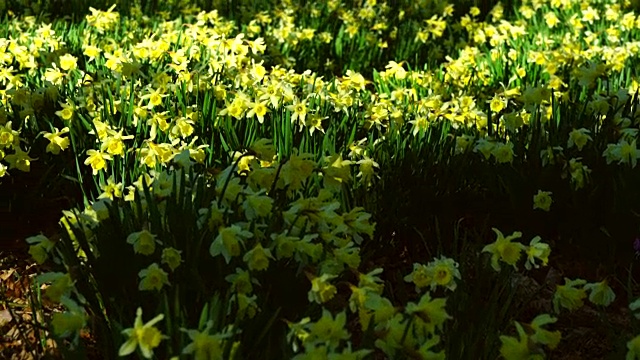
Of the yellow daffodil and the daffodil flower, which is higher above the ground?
the daffodil flower

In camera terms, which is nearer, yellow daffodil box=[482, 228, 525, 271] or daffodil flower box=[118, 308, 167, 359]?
daffodil flower box=[118, 308, 167, 359]

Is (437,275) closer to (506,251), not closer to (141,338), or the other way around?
(506,251)

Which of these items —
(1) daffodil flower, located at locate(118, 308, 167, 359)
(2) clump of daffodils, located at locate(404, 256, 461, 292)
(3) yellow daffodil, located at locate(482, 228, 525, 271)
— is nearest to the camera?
(1) daffodil flower, located at locate(118, 308, 167, 359)

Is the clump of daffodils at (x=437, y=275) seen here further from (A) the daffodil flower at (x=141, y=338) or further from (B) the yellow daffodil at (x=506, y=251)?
(A) the daffodil flower at (x=141, y=338)

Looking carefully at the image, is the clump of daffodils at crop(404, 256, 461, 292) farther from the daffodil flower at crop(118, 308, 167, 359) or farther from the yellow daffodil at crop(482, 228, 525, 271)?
the daffodil flower at crop(118, 308, 167, 359)

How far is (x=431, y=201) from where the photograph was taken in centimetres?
287

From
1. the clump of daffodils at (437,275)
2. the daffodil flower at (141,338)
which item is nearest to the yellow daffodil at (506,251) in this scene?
the clump of daffodils at (437,275)

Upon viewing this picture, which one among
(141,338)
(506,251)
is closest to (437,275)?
(506,251)

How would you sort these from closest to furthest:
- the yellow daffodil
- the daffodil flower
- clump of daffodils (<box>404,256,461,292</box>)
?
the daffodil flower → clump of daffodils (<box>404,256,461,292</box>) → the yellow daffodil

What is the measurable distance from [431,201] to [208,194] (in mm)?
1036

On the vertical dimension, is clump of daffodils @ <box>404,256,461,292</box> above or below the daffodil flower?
below

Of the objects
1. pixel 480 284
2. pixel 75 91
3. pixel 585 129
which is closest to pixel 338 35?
pixel 75 91

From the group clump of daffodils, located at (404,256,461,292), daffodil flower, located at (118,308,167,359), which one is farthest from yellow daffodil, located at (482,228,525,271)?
daffodil flower, located at (118,308,167,359)

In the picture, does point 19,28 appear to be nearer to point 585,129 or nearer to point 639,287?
point 585,129
